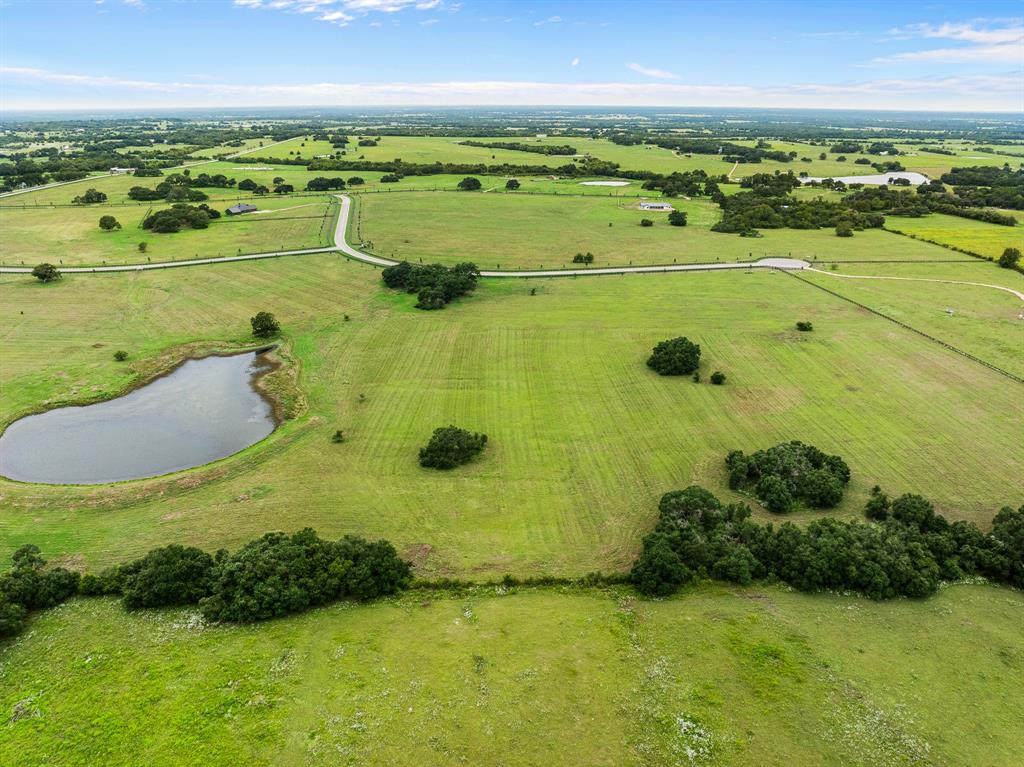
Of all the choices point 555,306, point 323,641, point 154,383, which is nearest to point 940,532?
point 323,641

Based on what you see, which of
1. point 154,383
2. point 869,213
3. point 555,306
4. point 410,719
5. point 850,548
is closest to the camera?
point 410,719

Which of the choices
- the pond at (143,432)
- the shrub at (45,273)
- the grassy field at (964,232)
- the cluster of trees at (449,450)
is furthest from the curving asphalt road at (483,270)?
the cluster of trees at (449,450)

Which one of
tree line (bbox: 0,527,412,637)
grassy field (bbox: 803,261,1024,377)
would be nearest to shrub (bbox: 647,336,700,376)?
grassy field (bbox: 803,261,1024,377)

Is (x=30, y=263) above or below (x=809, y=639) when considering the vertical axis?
above

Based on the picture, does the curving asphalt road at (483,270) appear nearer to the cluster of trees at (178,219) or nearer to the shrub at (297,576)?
the cluster of trees at (178,219)

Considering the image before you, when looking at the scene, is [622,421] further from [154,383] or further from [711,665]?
[154,383]

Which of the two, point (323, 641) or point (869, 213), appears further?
point (869, 213)

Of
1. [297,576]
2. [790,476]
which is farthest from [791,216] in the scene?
[297,576]
